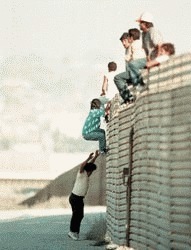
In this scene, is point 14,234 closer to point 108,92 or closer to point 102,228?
point 102,228

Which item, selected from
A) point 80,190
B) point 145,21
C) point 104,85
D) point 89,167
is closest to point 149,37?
point 145,21

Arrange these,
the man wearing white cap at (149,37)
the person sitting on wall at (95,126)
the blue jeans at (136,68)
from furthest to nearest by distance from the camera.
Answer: the person sitting on wall at (95,126) → the blue jeans at (136,68) → the man wearing white cap at (149,37)

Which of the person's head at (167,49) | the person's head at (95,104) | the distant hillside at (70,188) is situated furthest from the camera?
the distant hillside at (70,188)

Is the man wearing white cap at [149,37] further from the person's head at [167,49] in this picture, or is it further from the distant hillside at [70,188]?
the distant hillside at [70,188]

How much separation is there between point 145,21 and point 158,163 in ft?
7.42

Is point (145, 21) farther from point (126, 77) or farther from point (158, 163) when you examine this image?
point (158, 163)

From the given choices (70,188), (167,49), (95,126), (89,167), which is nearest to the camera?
(167,49)

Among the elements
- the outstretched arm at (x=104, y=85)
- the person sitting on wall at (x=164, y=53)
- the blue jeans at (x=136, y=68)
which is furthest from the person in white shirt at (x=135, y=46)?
the outstretched arm at (x=104, y=85)

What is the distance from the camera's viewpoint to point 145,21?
1178cm

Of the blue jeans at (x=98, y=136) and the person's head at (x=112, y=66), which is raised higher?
the person's head at (x=112, y=66)

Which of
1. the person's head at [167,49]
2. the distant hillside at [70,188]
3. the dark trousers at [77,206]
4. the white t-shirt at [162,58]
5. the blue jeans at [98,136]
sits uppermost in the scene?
the person's head at [167,49]

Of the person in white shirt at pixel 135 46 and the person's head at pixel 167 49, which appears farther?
the person in white shirt at pixel 135 46

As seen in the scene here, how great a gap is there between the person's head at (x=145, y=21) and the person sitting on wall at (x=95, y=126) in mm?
4589

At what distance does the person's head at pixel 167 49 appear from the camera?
37.9ft
